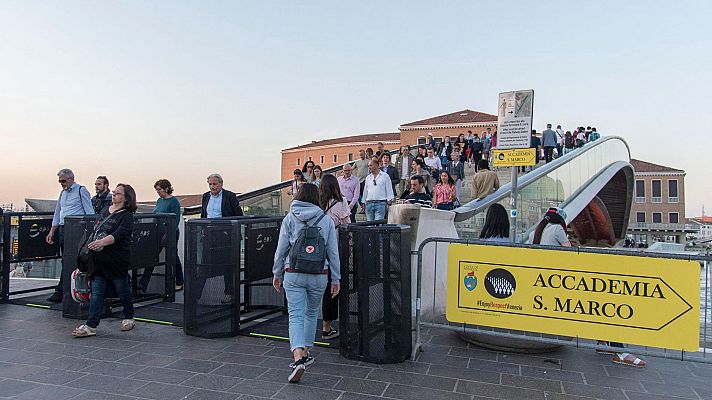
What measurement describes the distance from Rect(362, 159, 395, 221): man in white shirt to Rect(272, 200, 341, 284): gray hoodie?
14.2ft

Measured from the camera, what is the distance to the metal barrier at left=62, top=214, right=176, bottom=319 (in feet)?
22.3

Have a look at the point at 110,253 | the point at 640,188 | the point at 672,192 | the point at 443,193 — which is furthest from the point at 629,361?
the point at 672,192

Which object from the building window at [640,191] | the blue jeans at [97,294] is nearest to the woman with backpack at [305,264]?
the blue jeans at [97,294]

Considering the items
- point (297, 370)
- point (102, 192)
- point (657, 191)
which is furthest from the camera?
point (657, 191)

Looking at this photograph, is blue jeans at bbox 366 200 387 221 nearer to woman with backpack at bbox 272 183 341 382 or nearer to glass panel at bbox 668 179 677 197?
woman with backpack at bbox 272 183 341 382

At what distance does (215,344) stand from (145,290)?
3.28m

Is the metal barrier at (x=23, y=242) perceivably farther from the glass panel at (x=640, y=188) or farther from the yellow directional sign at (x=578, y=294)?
the glass panel at (x=640, y=188)

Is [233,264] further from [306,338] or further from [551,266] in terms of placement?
[551,266]

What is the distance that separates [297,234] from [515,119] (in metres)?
3.74

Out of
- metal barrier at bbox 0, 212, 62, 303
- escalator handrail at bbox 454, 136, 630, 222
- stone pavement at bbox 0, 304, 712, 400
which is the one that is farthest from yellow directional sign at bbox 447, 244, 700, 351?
metal barrier at bbox 0, 212, 62, 303

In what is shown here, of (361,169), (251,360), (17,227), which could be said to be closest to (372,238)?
(251,360)

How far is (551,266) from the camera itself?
4914 mm

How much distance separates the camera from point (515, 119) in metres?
6.98

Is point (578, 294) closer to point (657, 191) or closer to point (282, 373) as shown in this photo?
point (282, 373)
